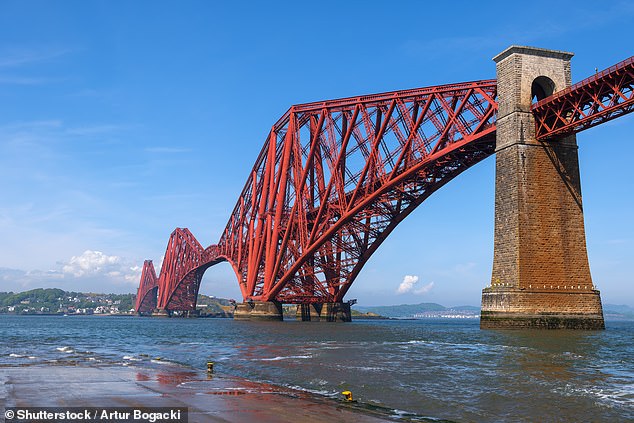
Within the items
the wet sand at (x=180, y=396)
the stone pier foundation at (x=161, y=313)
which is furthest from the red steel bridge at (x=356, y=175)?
the stone pier foundation at (x=161, y=313)

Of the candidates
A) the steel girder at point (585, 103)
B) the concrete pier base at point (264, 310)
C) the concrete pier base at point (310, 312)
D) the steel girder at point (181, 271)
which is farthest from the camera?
the steel girder at point (181, 271)

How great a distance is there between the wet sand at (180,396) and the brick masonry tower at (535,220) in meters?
29.1

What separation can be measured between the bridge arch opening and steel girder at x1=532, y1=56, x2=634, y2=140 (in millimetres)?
2794

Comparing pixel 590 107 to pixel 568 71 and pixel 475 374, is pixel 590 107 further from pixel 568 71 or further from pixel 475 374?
pixel 475 374

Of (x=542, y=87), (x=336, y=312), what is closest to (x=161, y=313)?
(x=336, y=312)

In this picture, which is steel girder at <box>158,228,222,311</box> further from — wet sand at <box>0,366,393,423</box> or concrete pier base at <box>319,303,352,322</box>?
wet sand at <box>0,366,393,423</box>

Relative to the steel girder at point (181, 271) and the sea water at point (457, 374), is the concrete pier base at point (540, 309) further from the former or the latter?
the steel girder at point (181, 271)

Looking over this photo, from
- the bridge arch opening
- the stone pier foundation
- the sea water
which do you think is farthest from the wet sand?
the stone pier foundation

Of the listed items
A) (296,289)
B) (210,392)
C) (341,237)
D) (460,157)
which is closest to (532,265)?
(460,157)

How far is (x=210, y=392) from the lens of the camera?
16438mm

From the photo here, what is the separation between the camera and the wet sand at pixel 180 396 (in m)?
13.2

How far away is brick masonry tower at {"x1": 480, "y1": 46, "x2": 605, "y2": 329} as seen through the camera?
4419 centimetres

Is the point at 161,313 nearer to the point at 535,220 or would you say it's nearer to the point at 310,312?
the point at 310,312

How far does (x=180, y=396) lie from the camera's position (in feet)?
50.3
